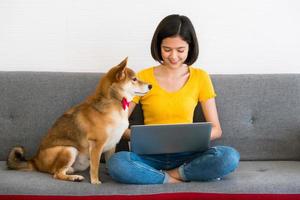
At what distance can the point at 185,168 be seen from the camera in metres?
1.86

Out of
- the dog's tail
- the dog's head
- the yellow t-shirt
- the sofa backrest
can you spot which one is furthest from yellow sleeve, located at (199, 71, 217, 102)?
the dog's tail

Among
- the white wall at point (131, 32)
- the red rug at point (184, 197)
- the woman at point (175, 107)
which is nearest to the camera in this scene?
the red rug at point (184, 197)

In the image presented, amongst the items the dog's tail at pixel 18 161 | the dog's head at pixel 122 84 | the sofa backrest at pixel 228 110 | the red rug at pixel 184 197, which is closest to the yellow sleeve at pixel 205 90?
the sofa backrest at pixel 228 110

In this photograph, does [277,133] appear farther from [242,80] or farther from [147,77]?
[147,77]

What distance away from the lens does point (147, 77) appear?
2.19 metres

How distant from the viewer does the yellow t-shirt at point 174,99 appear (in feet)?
6.91

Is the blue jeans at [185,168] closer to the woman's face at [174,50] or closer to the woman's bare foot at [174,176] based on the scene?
the woman's bare foot at [174,176]

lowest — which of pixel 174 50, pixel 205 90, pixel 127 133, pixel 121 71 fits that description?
pixel 127 133

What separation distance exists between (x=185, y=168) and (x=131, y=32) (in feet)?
3.35

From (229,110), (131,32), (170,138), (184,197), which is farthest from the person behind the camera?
(131,32)

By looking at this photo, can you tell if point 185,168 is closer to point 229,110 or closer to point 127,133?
point 127,133

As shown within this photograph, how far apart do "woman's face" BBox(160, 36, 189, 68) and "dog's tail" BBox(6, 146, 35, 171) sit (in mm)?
856

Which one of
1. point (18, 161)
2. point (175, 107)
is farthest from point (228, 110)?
point (18, 161)

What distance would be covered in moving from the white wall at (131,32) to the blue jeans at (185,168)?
0.85 metres
